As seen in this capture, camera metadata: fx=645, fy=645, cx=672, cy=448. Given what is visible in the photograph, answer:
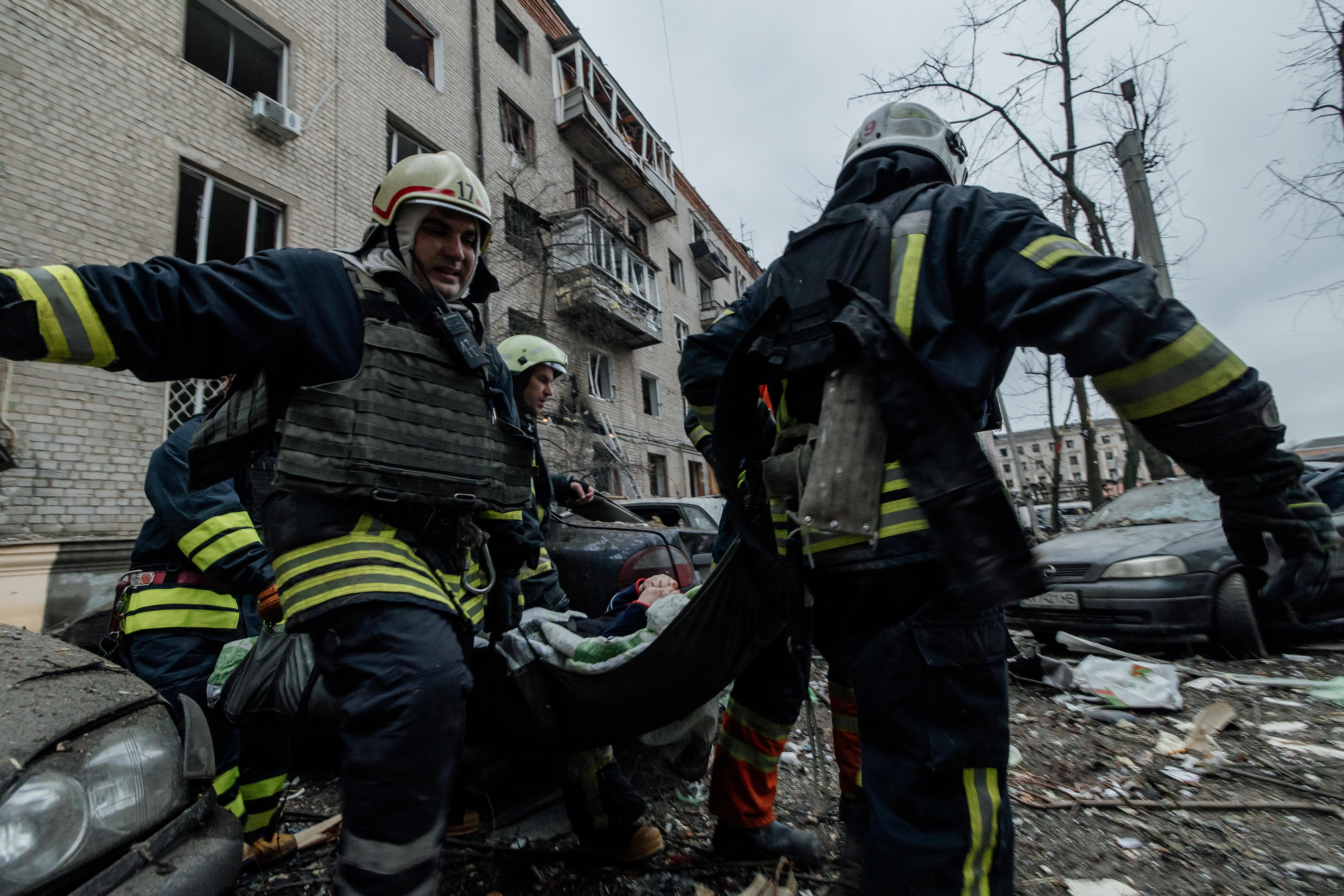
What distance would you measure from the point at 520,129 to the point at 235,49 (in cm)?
673

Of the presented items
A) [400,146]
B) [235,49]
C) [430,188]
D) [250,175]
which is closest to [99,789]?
[430,188]

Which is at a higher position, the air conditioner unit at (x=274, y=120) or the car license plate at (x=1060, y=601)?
the air conditioner unit at (x=274, y=120)

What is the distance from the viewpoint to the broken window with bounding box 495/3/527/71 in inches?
563

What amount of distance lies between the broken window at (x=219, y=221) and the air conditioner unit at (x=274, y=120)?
916 mm

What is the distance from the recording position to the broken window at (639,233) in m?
19.2

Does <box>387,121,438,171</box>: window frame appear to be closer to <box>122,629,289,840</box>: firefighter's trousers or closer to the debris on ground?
<box>122,629,289,840</box>: firefighter's trousers

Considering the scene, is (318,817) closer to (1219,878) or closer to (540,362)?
(540,362)

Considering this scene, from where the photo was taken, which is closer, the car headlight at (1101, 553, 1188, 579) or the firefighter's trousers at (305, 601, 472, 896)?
the firefighter's trousers at (305, 601, 472, 896)

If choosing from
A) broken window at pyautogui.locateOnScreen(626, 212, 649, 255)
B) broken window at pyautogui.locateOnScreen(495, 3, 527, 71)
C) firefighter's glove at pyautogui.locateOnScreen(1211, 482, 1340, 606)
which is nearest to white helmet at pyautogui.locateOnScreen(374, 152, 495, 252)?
firefighter's glove at pyautogui.locateOnScreen(1211, 482, 1340, 606)

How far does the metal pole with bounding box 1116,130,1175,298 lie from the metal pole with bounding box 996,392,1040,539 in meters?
8.97

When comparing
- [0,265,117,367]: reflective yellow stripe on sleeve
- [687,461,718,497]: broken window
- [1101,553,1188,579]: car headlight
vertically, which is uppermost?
[687,461,718,497]: broken window

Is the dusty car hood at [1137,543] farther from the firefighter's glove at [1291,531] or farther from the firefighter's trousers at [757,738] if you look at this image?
the firefighter's glove at [1291,531]

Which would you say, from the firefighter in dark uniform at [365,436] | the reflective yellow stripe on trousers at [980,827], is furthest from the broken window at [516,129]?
the reflective yellow stripe on trousers at [980,827]

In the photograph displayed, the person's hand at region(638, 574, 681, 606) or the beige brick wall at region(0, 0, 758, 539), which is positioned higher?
the beige brick wall at region(0, 0, 758, 539)
